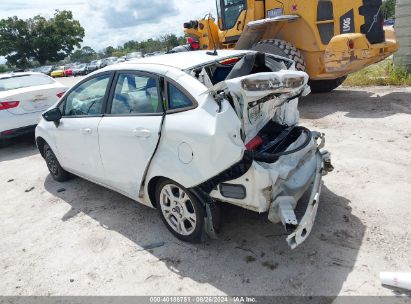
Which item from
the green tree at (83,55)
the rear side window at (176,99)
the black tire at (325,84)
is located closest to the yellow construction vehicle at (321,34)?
the black tire at (325,84)

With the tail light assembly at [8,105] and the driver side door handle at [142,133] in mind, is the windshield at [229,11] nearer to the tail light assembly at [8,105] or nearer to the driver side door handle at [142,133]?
the tail light assembly at [8,105]

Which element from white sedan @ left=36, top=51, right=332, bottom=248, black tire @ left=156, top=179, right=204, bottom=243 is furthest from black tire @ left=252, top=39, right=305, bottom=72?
black tire @ left=156, top=179, right=204, bottom=243

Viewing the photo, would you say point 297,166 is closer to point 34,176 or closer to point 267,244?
point 267,244

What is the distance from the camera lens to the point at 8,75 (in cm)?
780

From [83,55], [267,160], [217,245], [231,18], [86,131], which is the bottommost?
[217,245]

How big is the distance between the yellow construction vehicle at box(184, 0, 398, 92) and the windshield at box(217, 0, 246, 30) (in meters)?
0.38

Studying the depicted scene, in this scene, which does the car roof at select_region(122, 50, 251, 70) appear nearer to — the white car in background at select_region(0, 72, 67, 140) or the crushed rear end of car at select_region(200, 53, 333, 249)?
the crushed rear end of car at select_region(200, 53, 333, 249)

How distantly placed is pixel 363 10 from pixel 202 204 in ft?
21.2

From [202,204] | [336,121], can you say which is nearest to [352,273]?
[202,204]

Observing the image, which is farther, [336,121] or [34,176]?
[336,121]

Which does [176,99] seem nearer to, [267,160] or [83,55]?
[267,160]

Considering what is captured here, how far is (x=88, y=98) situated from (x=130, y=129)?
1.18 m

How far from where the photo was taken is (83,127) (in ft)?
13.7

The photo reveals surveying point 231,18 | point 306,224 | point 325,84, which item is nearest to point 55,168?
point 306,224
